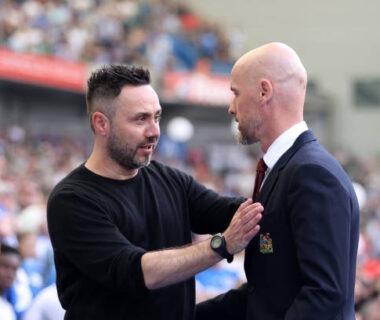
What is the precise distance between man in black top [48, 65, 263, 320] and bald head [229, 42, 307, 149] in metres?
0.28

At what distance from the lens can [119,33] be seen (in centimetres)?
1853

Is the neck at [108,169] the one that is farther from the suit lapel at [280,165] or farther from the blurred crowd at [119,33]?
the blurred crowd at [119,33]

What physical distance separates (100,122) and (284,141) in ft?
2.42

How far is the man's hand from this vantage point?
275cm

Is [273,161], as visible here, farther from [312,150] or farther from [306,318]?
[306,318]

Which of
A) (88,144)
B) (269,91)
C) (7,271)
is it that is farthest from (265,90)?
(88,144)

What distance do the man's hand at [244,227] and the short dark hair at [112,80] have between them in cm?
68

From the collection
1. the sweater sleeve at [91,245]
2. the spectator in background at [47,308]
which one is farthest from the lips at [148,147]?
the spectator in background at [47,308]

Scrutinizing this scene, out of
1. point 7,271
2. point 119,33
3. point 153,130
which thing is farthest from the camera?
point 119,33

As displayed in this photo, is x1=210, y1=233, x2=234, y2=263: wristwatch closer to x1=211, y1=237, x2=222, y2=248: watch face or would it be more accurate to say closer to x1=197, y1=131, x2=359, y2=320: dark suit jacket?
x1=211, y1=237, x2=222, y2=248: watch face

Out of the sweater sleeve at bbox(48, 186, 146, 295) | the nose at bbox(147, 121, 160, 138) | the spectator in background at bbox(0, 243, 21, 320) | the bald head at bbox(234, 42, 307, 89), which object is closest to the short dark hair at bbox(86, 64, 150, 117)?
the nose at bbox(147, 121, 160, 138)

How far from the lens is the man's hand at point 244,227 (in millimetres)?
2748

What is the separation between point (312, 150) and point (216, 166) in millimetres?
17069

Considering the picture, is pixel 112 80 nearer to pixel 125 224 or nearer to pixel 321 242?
pixel 125 224
